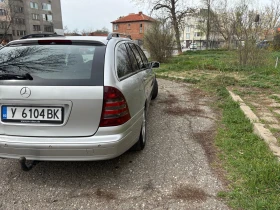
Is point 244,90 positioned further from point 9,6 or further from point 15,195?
point 9,6

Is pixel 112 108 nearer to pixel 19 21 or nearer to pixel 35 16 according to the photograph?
pixel 19 21

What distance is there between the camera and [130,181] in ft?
8.84

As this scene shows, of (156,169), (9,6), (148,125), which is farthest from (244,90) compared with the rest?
(9,6)

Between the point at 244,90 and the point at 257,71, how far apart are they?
3605 millimetres

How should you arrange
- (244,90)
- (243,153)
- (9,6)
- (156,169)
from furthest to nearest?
(9,6), (244,90), (243,153), (156,169)

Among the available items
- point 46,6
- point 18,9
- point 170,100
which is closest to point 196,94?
point 170,100

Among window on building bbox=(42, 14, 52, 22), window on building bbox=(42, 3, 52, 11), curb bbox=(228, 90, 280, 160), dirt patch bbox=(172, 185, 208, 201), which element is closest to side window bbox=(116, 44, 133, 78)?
dirt patch bbox=(172, 185, 208, 201)

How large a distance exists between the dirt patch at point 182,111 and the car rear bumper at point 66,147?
2974 millimetres

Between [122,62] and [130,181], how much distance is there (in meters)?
1.43

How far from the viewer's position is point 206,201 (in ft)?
7.64

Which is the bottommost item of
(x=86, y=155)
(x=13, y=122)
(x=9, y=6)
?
(x=86, y=155)

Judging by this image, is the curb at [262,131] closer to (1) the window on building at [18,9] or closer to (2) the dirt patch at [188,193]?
(2) the dirt patch at [188,193]

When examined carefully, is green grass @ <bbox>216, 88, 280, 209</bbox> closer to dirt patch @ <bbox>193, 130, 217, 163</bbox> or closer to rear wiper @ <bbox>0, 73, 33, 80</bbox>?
dirt patch @ <bbox>193, 130, 217, 163</bbox>

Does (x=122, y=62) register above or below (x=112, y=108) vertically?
above
